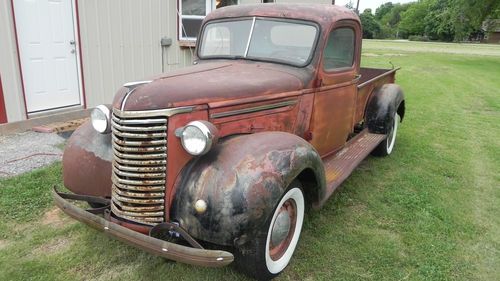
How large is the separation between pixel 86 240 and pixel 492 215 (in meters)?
3.88

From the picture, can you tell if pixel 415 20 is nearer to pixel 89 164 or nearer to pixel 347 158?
pixel 347 158

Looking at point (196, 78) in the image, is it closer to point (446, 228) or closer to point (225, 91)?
point (225, 91)

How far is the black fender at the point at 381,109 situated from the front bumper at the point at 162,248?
3630 mm

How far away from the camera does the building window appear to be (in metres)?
8.44

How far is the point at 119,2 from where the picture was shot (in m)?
7.02

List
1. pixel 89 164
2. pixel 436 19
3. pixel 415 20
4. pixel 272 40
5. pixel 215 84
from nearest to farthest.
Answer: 1. pixel 215 84
2. pixel 89 164
3. pixel 272 40
4. pixel 436 19
5. pixel 415 20

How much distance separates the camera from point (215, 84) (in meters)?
2.92

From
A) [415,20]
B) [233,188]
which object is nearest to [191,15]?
[233,188]

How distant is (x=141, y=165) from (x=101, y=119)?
2.22 feet

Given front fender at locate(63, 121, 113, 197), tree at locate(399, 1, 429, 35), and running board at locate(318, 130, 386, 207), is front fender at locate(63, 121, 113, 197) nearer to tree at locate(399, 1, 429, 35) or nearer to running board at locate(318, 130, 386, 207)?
running board at locate(318, 130, 386, 207)

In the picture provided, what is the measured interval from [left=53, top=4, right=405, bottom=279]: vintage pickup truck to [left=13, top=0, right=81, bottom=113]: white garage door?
338cm

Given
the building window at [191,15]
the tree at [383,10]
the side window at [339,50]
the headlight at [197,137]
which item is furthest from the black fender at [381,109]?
the tree at [383,10]

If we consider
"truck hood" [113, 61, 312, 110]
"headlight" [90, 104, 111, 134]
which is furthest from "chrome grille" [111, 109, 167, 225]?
"headlight" [90, 104, 111, 134]

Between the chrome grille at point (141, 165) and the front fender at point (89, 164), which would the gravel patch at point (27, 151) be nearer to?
the front fender at point (89, 164)
